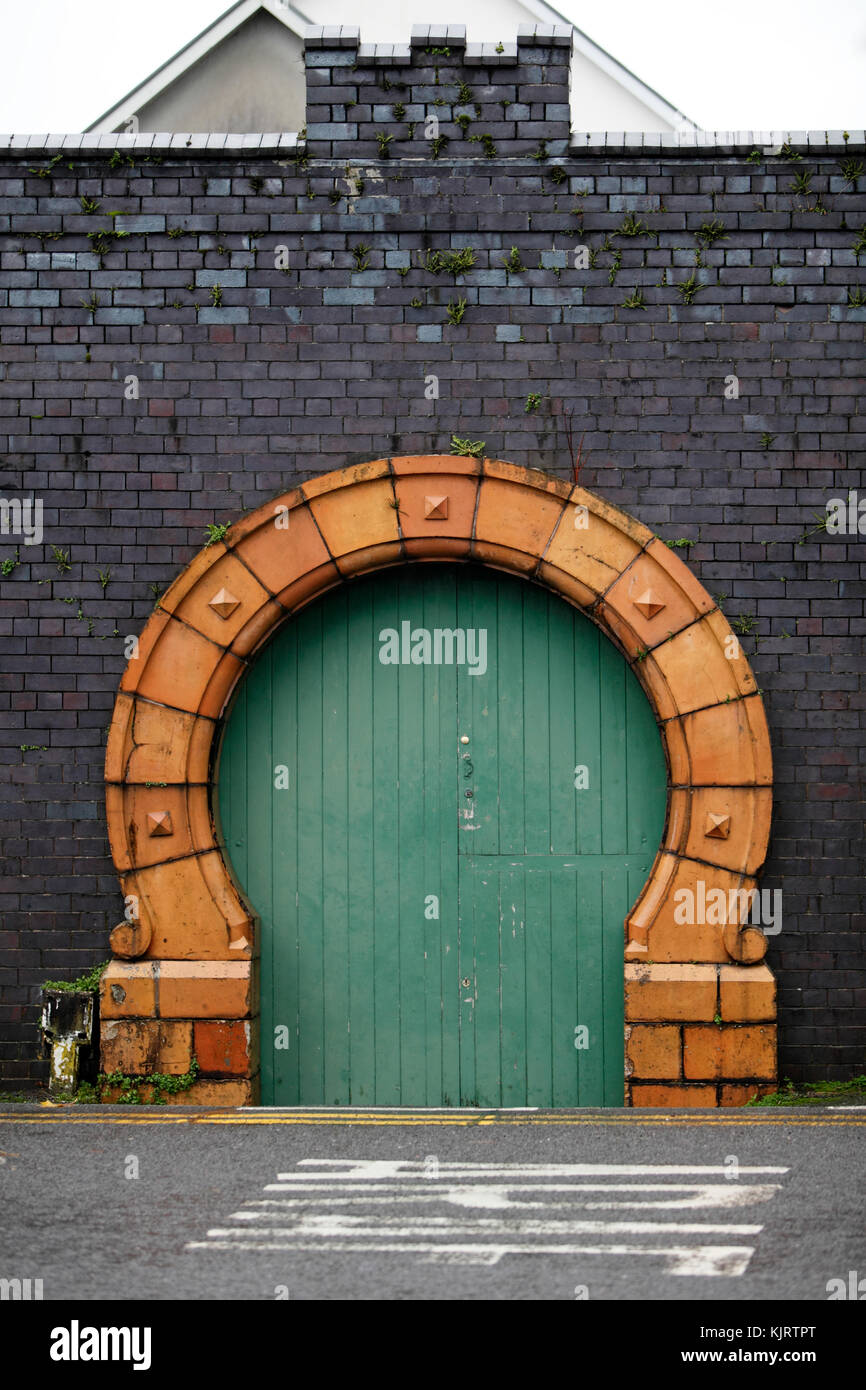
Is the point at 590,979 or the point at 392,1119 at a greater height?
the point at 590,979

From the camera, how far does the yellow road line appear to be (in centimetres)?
612

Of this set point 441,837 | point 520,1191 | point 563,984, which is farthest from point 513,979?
point 520,1191

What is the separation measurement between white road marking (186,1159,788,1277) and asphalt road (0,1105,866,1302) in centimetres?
1

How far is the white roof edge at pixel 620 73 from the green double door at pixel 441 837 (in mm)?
7156

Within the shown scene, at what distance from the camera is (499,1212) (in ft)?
15.8

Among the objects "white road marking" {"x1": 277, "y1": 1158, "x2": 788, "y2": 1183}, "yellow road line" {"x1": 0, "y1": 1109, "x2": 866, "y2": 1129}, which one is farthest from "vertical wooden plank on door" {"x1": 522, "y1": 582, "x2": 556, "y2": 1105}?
"white road marking" {"x1": 277, "y1": 1158, "x2": 788, "y2": 1183}

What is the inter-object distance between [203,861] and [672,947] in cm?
242

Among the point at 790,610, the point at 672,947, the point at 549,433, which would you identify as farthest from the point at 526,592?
the point at 672,947

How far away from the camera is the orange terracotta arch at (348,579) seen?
6527mm

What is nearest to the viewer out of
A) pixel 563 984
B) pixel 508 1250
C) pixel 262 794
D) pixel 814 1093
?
pixel 508 1250

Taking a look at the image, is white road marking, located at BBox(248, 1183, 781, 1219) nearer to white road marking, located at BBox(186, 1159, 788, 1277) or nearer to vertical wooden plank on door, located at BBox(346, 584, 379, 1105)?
white road marking, located at BBox(186, 1159, 788, 1277)

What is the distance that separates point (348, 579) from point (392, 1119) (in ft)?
9.01

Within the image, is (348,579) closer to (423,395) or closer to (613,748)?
(423,395)
